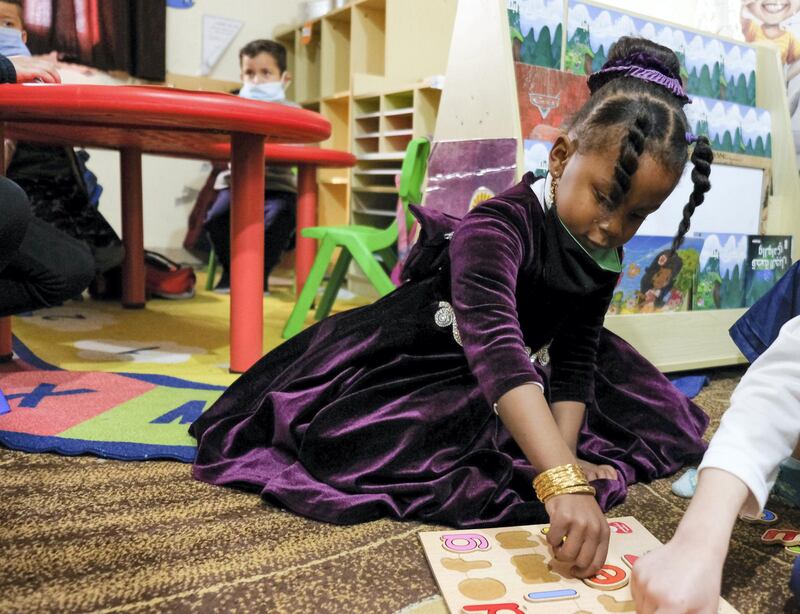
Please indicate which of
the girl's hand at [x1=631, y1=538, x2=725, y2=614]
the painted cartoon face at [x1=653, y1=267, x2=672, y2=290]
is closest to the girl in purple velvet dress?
the girl's hand at [x1=631, y1=538, x2=725, y2=614]

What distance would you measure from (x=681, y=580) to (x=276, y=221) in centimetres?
228

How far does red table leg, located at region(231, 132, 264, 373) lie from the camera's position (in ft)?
4.37

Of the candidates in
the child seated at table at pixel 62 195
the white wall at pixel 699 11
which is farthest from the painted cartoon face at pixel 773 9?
the child seated at table at pixel 62 195

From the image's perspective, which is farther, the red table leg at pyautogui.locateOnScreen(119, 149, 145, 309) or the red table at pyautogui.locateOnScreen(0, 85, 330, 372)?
the red table leg at pyautogui.locateOnScreen(119, 149, 145, 309)

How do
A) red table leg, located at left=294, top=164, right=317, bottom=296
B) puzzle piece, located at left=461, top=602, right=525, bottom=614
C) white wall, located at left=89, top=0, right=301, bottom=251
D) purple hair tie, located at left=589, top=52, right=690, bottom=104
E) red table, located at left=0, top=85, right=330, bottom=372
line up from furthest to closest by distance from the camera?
white wall, located at left=89, top=0, right=301, bottom=251
red table leg, located at left=294, top=164, right=317, bottom=296
red table, located at left=0, top=85, right=330, bottom=372
purple hair tie, located at left=589, top=52, right=690, bottom=104
puzzle piece, located at left=461, top=602, right=525, bottom=614

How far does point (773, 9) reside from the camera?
2.00 m

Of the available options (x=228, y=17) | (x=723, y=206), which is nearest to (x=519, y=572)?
(x=723, y=206)

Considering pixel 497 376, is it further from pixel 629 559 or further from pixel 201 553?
pixel 201 553

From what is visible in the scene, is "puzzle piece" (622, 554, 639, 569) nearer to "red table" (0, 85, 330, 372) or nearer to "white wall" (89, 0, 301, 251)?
"red table" (0, 85, 330, 372)

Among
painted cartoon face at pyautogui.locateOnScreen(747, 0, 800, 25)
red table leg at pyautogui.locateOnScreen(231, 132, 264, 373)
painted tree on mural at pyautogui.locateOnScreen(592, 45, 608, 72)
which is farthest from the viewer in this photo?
painted cartoon face at pyautogui.locateOnScreen(747, 0, 800, 25)

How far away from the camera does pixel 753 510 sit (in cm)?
49

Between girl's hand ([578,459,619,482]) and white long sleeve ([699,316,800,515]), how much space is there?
0.39 metres

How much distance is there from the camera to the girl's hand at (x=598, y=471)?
2.93 ft

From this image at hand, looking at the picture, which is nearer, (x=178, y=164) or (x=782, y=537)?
(x=782, y=537)
